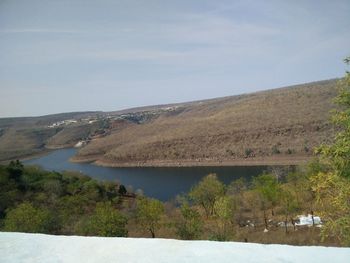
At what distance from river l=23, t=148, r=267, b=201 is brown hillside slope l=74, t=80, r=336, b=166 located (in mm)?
5302

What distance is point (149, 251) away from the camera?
3.59 m

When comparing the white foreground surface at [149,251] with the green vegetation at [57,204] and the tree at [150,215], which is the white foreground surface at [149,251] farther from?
the tree at [150,215]

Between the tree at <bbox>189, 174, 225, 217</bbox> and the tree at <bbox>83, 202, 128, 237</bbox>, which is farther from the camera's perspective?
the tree at <bbox>189, 174, 225, 217</bbox>

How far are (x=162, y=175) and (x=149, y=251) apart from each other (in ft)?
273

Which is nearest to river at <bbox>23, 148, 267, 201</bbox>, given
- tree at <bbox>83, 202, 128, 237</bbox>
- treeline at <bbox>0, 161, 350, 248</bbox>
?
treeline at <bbox>0, 161, 350, 248</bbox>

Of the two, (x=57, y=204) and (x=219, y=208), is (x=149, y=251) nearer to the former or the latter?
(x=219, y=208)

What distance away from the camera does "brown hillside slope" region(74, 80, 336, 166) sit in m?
89.2

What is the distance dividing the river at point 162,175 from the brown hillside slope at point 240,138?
17.4ft

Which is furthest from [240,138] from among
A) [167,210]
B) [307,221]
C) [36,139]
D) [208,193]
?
[36,139]

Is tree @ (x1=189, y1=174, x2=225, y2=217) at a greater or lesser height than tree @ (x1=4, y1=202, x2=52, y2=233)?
lesser

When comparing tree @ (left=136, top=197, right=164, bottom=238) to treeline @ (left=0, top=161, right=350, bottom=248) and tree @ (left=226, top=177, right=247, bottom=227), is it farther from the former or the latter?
tree @ (left=226, top=177, right=247, bottom=227)

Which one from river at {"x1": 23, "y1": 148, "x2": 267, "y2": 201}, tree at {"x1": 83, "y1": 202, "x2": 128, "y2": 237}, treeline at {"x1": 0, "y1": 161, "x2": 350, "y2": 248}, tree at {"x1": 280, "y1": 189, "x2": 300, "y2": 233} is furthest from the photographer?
river at {"x1": 23, "y1": 148, "x2": 267, "y2": 201}

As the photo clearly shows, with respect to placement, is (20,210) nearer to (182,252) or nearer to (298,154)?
(182,252)

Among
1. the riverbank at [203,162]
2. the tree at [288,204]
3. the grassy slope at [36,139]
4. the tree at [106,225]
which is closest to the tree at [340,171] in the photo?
the tree at [106,225]
